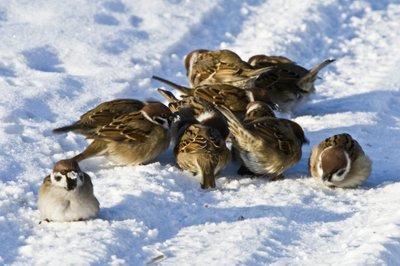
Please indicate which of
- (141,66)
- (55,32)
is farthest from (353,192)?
(55,32)

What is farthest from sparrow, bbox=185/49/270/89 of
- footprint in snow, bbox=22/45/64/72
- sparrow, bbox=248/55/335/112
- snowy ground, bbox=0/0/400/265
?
footprint in snow, bbox=22/45/64/72

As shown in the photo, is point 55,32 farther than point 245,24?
No

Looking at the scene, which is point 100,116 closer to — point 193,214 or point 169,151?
point 169,151

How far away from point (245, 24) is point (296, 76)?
2564mm

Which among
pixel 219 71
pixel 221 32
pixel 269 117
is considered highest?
pixel 221 32

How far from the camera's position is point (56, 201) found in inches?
250

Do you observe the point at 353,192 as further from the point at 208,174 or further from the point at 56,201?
the point at 56,201

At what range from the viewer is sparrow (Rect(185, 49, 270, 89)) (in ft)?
33.3

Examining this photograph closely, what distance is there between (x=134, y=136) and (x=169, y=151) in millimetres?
592

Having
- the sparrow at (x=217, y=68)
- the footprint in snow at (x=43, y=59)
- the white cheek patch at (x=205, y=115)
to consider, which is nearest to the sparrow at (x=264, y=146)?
the white cheek patch at (x=205, y=115)

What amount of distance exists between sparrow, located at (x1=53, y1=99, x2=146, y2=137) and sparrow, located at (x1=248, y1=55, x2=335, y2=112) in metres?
2.21

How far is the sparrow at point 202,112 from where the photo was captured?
8.42 metres

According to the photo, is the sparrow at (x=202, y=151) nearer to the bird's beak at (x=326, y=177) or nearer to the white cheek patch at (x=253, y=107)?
the white cheek patch at (x=253, y=107)

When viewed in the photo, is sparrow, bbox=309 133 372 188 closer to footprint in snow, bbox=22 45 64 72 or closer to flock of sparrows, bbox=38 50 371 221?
flock of sparrows, bbox=38 50 371 221
